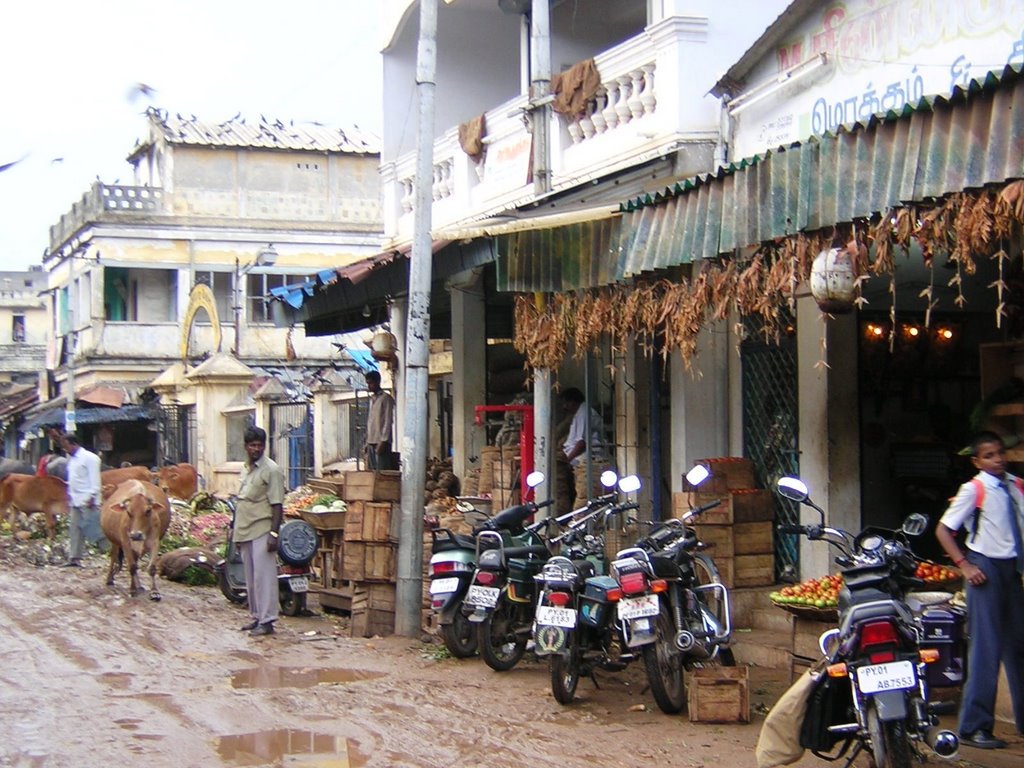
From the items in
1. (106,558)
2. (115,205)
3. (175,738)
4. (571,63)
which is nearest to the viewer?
(175,738)

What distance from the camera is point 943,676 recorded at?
7328 millimetres

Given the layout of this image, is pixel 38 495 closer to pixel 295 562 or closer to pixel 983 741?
pixel 295 562

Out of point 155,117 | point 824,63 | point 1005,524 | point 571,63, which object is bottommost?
point 1005,524

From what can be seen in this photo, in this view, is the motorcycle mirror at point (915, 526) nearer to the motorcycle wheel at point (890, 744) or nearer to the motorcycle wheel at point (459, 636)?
the motorcycle wheel at point (890, 744)

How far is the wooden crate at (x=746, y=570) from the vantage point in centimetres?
1030

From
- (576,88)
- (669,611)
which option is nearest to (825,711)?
(669,611)

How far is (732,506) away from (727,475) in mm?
464

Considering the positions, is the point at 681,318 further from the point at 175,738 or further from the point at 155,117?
the point at 155,117

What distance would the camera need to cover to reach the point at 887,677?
5824mm

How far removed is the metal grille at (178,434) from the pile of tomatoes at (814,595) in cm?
2512

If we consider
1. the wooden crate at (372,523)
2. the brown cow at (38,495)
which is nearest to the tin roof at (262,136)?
the brown cow at (38,495)

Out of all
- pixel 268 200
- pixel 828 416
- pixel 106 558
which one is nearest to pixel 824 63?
pixel 828 416

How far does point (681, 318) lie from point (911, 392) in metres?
3.29

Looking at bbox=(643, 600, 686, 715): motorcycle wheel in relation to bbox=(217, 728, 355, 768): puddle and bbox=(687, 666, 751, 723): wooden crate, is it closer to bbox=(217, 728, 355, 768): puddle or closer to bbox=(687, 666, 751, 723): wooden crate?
bbox=(687, 666, 751, 723): wooden crate
